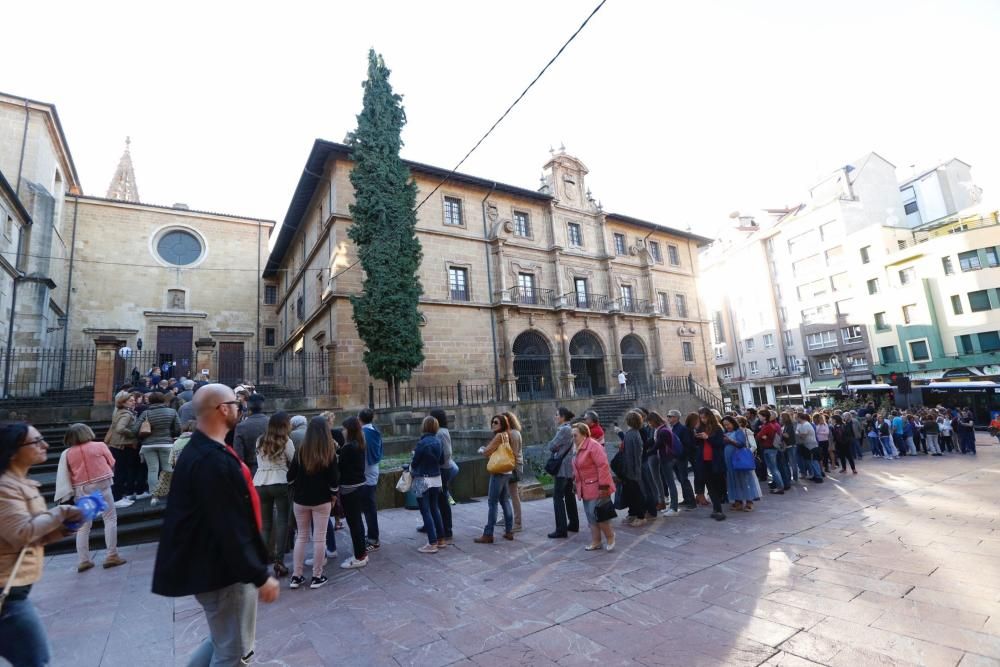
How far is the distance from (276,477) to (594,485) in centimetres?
382

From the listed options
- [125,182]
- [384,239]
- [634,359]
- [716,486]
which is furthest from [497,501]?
[125,182]

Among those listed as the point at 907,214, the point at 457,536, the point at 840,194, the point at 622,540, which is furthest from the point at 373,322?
the point at 907,214

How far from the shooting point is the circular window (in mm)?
27583

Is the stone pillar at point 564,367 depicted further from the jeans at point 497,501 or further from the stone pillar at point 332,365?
the jeans at point 497,501

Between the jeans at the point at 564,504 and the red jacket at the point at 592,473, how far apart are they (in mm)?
557

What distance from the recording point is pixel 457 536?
6.76 m

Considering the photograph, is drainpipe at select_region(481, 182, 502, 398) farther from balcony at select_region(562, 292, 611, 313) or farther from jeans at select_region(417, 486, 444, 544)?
jeans at select_region(417, 486, 444, 544)

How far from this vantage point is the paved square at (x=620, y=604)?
11.3 feet

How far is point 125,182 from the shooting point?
39281mm

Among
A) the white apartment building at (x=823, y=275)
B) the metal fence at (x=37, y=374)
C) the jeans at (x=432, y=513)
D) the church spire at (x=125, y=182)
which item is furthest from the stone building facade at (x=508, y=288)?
the church spire at (x=125, y=182)

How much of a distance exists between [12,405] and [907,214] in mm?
56383

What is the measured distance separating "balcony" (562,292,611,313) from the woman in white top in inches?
830

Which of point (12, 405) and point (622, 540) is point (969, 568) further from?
point (12, 405)

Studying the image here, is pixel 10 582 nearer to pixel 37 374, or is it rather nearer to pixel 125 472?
pixel 125 472
